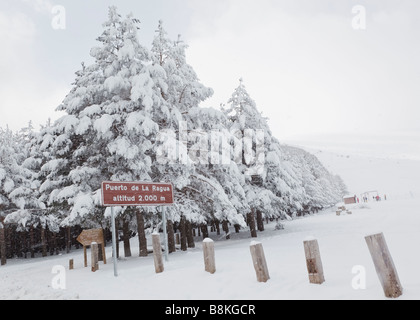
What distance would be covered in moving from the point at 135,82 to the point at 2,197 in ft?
65.6

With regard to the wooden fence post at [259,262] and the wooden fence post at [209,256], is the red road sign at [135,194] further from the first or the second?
the wooden fence post at [259,262]

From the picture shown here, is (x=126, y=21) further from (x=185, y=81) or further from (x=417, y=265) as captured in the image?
(x=417, y=265)

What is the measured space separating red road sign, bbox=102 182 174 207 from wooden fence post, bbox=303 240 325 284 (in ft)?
21.0

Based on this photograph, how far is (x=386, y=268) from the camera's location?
4.82 m

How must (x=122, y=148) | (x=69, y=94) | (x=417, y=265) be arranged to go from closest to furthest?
(x=417, y=265) → (x=122, y=148) → (x=69, y=94)

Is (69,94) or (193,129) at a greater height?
(69,94)

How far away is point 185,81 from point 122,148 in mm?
5369

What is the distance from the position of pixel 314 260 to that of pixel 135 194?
6.64m

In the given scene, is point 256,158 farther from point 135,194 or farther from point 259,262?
point 259,262

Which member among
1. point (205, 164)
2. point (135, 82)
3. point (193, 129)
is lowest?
point (205, 164)

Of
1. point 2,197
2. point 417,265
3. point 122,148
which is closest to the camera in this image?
point 417,265
